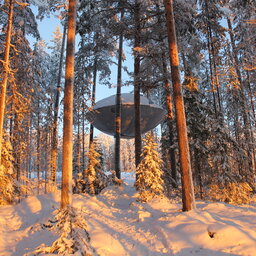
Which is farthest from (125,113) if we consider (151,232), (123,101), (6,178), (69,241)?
(69,241)

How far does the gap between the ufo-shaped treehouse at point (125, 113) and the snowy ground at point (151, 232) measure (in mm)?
7758

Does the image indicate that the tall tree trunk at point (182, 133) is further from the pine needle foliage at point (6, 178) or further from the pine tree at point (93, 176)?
→ the pine needle foliage at point (6, 178)

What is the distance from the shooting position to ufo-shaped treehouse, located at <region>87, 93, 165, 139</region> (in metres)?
15.2

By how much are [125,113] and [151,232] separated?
10783 millimetres

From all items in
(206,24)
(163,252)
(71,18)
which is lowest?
(163,252)

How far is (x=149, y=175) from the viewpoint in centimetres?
957

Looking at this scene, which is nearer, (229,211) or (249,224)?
(249,224)

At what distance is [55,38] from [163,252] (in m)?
32.4

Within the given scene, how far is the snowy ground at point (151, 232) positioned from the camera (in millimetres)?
4711

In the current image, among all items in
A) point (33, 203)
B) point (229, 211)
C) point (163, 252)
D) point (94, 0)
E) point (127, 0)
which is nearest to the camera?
point (163, 252)

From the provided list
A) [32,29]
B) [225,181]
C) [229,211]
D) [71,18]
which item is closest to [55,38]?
[32,29]

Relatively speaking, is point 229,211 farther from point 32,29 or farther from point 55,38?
point 55,38

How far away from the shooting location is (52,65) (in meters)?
29.7

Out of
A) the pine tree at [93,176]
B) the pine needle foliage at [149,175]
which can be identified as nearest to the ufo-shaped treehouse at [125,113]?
the pine tree at [93,176]
